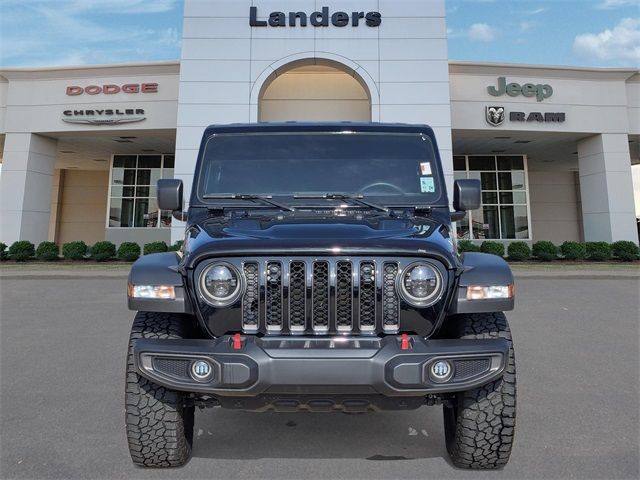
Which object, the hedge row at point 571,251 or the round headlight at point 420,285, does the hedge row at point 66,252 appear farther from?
the round headlight at point 420,285

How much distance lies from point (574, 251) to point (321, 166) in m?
17.3

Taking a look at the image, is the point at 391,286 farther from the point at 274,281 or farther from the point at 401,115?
the point at 401,115

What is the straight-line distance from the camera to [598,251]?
17.3 m

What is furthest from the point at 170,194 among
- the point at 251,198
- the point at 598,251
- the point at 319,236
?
the point at 598,251

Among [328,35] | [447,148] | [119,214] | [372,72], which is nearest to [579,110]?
[447,148]

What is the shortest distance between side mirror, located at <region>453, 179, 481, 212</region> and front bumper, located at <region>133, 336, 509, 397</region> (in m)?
1.55

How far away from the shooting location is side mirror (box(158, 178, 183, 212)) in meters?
3.48

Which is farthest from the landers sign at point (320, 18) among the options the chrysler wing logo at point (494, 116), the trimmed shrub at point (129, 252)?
the trimmed shrub at point (129, 252)

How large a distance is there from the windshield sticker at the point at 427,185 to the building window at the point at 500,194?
68.0 feet

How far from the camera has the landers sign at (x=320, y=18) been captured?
15.6 m

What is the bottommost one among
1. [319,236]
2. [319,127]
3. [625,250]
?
[319,236]

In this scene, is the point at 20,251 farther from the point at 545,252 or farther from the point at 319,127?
the point at 545,252

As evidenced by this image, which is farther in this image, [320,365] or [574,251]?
[574,251]

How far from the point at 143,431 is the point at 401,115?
14543 millimetres
